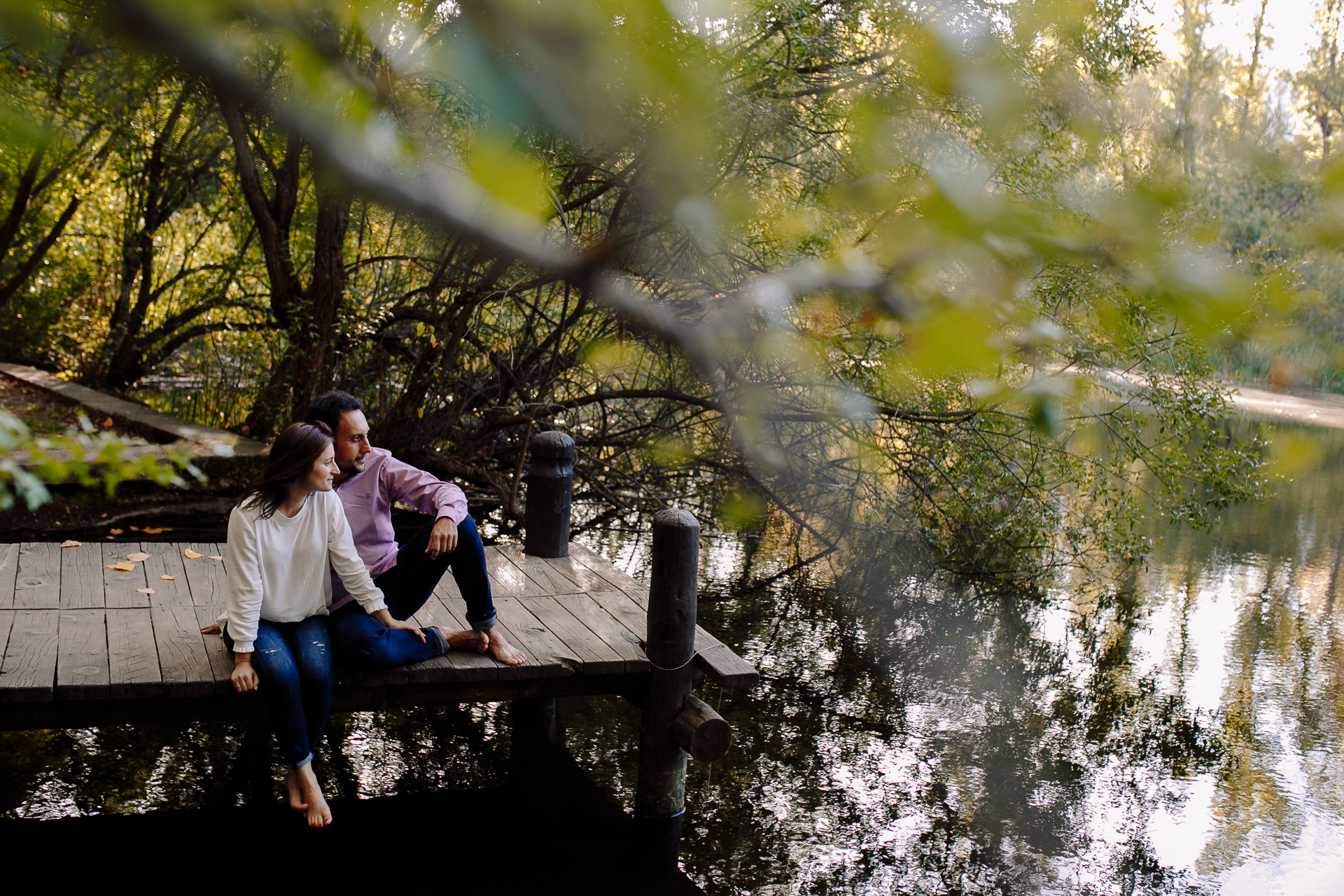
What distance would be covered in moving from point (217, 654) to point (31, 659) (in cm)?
56

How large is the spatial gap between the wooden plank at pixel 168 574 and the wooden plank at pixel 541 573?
4.67 ft

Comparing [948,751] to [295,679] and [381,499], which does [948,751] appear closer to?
[381,499]

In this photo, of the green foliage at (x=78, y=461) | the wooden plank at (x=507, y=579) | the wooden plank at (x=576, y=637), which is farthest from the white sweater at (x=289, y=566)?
the green foliage at (x=78, y=461)

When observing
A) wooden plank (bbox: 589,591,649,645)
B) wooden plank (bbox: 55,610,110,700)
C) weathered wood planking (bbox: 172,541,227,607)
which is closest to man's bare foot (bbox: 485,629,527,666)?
wooden plank (bbox: 589,591,649,645)

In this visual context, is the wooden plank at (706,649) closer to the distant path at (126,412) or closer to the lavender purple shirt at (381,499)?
the lavender purple shirt at (381,499)

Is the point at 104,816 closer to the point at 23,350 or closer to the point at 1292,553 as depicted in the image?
the point at 23,350

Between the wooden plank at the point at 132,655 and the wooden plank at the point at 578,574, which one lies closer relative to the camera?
the wooden plank at the point at 132,655

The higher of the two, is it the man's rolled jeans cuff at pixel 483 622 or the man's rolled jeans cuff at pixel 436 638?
the man's rolled jeans cuff at pixel 483 622

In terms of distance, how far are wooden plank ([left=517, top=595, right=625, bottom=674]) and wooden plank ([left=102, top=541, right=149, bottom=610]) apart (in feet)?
4.91

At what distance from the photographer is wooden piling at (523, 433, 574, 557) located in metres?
5.06

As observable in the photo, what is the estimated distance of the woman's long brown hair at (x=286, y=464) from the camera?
128 inches

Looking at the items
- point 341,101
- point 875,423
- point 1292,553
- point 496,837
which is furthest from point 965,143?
point 1292,553

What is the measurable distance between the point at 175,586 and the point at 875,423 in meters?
4.64

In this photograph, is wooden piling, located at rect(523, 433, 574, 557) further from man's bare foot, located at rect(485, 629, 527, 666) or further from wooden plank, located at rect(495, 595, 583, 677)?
man's bare foot, located at rect(485, 629, 527, 666)
